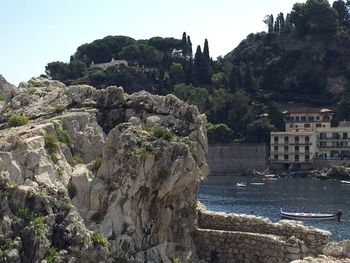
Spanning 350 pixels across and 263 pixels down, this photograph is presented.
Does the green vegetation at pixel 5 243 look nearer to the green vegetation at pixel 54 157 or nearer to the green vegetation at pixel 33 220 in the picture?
the green vegetation at pixel 33 220

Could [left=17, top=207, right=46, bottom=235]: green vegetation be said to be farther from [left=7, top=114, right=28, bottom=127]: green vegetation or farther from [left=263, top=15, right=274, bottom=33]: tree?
[left=263, top=15, right=274, bottom=33]: tree

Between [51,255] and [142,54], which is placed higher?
[142,54]

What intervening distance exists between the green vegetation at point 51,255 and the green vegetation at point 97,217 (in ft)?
6.49

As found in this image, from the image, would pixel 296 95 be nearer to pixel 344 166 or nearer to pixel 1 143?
pixel 344 166

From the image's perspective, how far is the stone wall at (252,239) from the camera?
1862 cm

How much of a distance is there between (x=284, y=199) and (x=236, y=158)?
184 ft

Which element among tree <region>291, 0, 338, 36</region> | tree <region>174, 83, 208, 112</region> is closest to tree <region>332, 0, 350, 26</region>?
tree <region>291, 0, 338, 36</region>

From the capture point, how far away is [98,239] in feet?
55.7

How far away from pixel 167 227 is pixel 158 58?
529 ft

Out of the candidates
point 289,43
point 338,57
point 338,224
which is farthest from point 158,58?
point 338,224

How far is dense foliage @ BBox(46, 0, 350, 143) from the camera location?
5955 inches

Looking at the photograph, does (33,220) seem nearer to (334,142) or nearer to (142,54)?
(334,142)

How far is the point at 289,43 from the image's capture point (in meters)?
183

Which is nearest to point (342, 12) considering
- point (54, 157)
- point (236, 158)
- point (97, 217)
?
point (236, 158)
